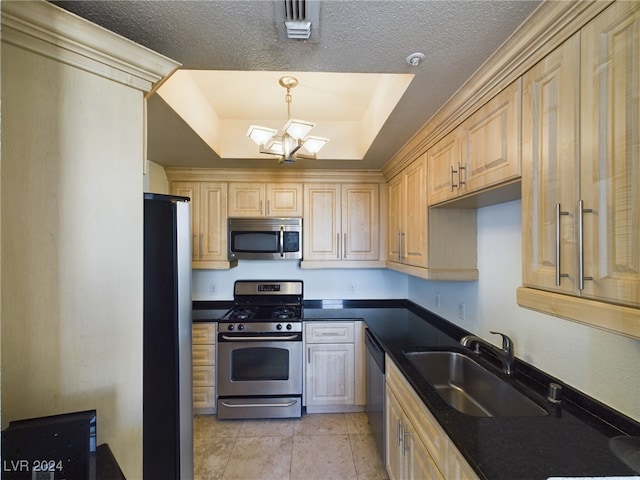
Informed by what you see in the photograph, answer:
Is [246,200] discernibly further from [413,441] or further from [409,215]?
[413,441]

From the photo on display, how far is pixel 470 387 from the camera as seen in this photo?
5.75 feet

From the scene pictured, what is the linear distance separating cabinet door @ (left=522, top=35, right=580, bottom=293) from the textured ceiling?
0.75 feet

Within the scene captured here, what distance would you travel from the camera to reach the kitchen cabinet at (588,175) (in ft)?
2.34

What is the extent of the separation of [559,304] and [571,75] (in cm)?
68

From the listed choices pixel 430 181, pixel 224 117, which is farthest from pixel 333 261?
pixel 224 117

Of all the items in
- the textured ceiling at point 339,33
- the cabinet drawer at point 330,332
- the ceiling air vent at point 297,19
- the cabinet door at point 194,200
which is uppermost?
the textured ceiling at point 339,33

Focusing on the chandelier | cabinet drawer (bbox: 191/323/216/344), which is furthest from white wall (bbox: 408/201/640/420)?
cabinet drawer (bbox: 191/323/216/344)

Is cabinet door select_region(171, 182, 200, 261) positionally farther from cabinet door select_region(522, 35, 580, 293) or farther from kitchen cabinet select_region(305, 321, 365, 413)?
cabinet door select_region(522, 35, 580, 293)

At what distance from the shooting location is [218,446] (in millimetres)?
2359

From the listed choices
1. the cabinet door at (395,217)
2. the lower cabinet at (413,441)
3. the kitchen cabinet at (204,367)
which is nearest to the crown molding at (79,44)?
the lower cabinet at (413,441)

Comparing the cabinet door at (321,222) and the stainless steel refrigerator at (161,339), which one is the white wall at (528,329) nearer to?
the cabinet door at (321,222)

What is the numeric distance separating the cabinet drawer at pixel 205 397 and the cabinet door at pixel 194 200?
4.05ft

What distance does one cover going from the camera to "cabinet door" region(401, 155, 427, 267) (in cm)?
207

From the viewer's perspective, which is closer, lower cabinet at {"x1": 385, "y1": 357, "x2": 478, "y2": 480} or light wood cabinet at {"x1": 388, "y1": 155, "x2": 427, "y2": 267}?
lower cabinet at {"x1": 385, "y1": 357, "x2": 478, "y2": 480}
